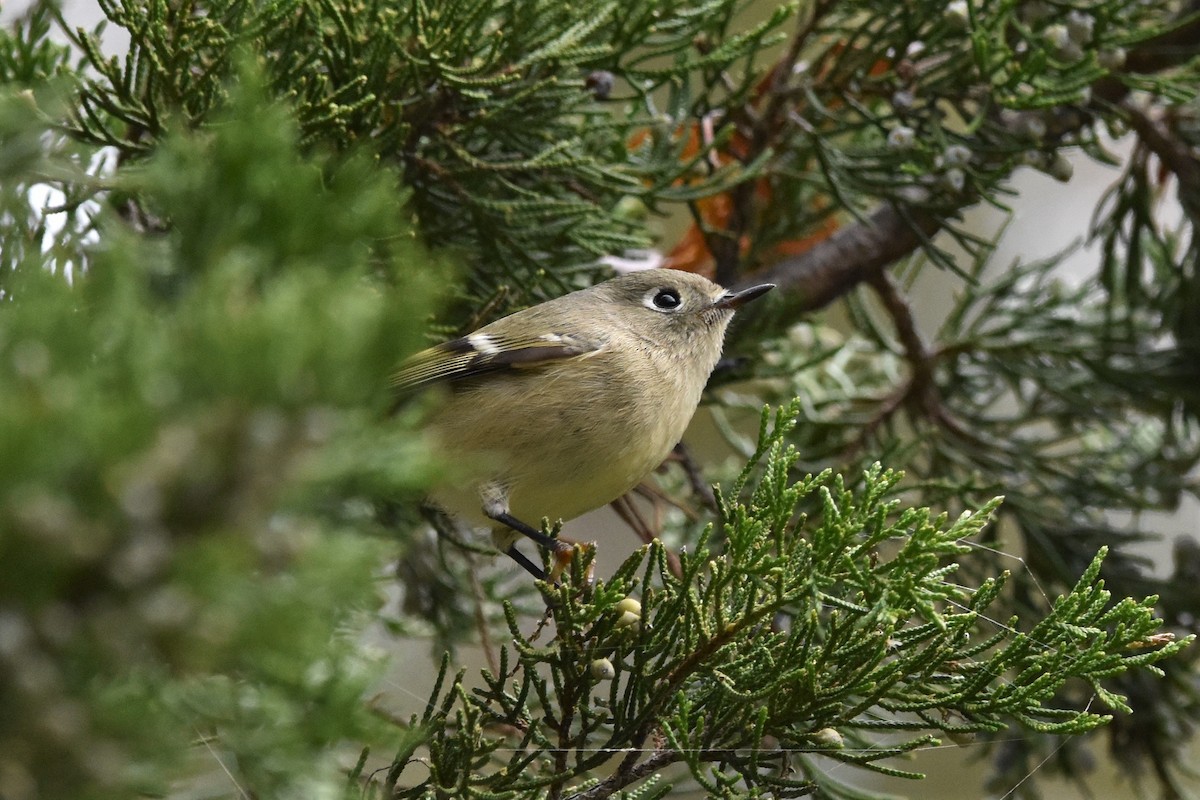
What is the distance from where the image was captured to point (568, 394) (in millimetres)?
1538

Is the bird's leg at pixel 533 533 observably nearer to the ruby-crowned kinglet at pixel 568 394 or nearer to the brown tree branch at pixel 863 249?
the ruby-crowned kinglet at pixel 568 394

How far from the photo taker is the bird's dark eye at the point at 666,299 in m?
1.79

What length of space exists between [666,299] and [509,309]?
0.90 ft

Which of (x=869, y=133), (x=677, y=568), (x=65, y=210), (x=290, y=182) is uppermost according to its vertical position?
(x=869, y=133)

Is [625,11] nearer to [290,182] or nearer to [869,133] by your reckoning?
[869,133]

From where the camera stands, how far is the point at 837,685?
101 cm

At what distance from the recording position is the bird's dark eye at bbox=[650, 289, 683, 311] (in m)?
1.79

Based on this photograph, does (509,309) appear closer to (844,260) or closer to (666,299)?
(666,299)

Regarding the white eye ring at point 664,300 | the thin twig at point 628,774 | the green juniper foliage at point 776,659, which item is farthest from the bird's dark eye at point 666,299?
the thin twig at point 628,774

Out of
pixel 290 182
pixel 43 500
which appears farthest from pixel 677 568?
pixel 43 500

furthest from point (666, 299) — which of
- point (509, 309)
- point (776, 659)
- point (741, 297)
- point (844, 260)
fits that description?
point (776, 659)

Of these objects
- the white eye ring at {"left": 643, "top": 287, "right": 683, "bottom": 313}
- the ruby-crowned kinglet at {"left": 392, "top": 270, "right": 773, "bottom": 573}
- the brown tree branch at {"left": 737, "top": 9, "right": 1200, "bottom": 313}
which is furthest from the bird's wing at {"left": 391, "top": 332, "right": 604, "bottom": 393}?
the brown tree branch at {"left": 737, "top": 9, "right": 1200, "bottom": 313}

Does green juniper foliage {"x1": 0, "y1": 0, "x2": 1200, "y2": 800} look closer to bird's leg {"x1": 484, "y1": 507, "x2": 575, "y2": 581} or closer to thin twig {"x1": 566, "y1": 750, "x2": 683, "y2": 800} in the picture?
thin twig {"x1": 566, "y1": 750, "x2": 683, "y2": 800}

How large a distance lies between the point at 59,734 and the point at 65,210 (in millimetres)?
950
